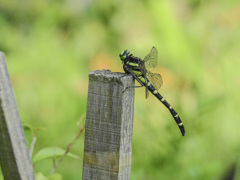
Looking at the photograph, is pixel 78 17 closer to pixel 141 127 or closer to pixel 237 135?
pixel 141 127

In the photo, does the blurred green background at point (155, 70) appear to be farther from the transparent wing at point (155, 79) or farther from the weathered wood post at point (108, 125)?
the weathered wood post at point (108, 125)

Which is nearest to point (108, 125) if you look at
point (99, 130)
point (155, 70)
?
point (99, 130)

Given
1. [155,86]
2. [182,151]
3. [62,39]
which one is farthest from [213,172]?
[62,39]

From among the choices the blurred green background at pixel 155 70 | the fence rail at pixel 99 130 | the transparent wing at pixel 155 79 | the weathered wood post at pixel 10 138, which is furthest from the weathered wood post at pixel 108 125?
the blurred green background at pixel 155 70

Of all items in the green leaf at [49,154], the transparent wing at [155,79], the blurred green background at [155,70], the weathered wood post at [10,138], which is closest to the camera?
the weathered wood post at [10,138]

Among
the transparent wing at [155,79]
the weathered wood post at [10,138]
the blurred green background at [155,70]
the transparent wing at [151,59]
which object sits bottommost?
the weathered wood post at [10,138]

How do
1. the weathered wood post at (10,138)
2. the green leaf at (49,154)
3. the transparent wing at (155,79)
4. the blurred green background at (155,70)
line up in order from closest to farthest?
the weathered wood post at (10,138) → the green leaf at (49,154) → the transparent wing at (155,79) → the blurred green background at (155,70)
